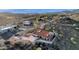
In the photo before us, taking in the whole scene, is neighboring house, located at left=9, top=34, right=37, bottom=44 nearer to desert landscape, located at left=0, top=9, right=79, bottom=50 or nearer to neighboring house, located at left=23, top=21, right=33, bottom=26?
desert landscape, located at left=0, top=9, right=79, bottom=50

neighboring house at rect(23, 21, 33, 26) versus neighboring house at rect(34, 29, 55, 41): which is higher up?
neighboring house at rect(23, 21, 33, 26)

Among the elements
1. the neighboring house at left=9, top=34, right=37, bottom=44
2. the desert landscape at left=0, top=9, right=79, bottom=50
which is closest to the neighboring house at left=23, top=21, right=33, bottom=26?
the desert landscape at left=0, top=9, right=79, bottom=50

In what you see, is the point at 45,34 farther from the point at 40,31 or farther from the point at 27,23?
the point at 27,23

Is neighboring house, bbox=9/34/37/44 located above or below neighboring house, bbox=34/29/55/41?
below

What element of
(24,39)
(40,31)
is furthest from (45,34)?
(24,39)

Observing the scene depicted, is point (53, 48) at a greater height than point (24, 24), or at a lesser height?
lesser

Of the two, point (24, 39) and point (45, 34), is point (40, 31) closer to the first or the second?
point (45, 34)

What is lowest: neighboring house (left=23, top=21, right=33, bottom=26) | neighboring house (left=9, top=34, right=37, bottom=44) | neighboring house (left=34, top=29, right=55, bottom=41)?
neighboring house (left=9, top=34, right=37, bottom=44)

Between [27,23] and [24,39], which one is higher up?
[27,23]

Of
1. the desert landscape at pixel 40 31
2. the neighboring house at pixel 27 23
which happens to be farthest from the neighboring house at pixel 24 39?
the neighboring house at pixel 27 23
